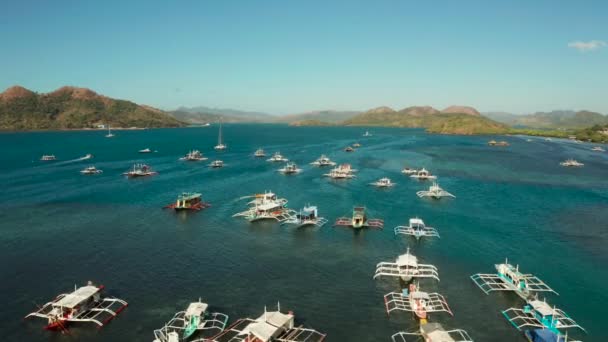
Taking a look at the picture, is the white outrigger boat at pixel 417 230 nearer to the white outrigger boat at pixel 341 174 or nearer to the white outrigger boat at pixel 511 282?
the white outrigger boat at pixel 511 282

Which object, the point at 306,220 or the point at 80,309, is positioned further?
the point at 306,220

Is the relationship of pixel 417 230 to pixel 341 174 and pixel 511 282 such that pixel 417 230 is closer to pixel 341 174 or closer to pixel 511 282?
pixel 511 282

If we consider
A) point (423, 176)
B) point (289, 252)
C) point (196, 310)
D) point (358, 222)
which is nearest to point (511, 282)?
point (358, 222)

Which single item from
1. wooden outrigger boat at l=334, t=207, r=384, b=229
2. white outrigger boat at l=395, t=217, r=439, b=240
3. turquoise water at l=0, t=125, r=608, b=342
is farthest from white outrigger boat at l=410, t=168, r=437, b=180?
white outrigger boat at l=395, t=217, r=439, b=240

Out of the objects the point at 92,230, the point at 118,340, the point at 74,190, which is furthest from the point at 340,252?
the point at 74,190

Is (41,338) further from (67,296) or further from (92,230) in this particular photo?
(92,230)
